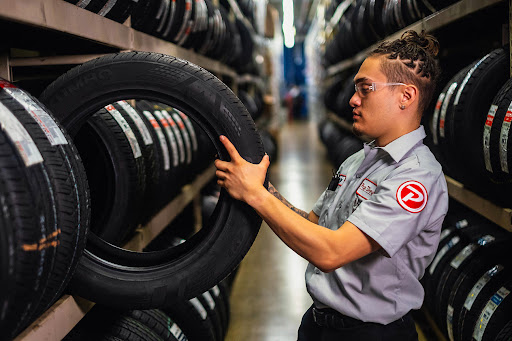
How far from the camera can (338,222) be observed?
55.8 inches

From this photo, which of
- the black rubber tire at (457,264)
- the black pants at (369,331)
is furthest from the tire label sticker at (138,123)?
the black rubber tire at (457,264)

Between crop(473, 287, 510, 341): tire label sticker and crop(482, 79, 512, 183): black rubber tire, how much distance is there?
42 centimetres

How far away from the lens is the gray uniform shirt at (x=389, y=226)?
1.21 meters

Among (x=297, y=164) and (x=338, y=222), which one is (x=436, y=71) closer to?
(x=338, y=222)

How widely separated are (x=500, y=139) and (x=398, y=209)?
0.58 meters

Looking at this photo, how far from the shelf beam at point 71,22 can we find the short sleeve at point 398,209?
824 millimetres

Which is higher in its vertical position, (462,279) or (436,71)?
→ (436,71)

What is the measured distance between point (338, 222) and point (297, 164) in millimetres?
6594

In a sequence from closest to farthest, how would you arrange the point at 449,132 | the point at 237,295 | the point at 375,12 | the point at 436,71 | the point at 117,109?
the point at 436,71, the point at 117,109, the point at 449,132, the point at 237,295, the point at 375,12

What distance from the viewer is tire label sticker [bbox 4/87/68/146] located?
948 mm

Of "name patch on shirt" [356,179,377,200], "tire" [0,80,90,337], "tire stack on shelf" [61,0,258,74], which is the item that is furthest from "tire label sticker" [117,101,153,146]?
"name patch on shirt" [356,179,377,200]

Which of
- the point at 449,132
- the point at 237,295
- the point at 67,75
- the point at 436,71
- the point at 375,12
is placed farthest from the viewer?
the point at 375,12

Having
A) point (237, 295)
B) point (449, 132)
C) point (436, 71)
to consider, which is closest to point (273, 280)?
point (237, 295)

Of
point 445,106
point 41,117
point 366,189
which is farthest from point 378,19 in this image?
point 41,117
